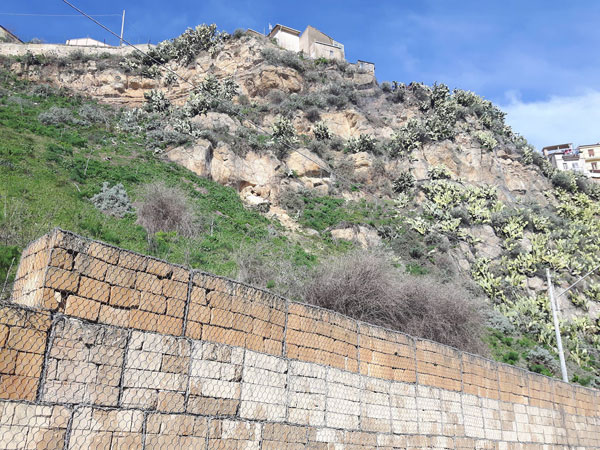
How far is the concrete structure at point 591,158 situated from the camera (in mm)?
57581

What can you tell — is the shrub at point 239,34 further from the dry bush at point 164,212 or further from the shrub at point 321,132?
the dry bush at point 164,212

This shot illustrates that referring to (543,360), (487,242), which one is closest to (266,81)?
(487,242)

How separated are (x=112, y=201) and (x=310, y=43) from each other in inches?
1251

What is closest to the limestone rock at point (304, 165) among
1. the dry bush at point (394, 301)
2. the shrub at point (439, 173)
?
the shrub at point (439, 173)

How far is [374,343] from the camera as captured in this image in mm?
7582

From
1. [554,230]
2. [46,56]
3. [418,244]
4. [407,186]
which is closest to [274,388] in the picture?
[418,244]

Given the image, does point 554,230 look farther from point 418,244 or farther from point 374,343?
point 374,343

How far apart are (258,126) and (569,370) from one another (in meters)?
19.7

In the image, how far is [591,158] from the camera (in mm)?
63469

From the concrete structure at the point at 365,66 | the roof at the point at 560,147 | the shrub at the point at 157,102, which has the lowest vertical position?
the shrub at the point at 157,102

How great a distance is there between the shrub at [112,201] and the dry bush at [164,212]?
397mm

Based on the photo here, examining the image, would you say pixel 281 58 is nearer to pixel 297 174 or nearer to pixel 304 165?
pixel 304 165

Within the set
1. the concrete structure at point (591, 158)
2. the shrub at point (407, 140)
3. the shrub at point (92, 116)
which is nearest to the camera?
the shrub at point (92, 116)

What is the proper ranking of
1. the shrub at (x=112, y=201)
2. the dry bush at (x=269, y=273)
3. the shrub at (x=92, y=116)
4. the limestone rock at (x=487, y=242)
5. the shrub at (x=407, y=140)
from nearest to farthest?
1. the dry bush at (x=269, y=273)
2. the shrub at (x=112, y=201)
3. the limestone rock at (x=487, y=242)
4. the shrub at (x=92, y=116)
5. the shrub at (x=407, y=140)
